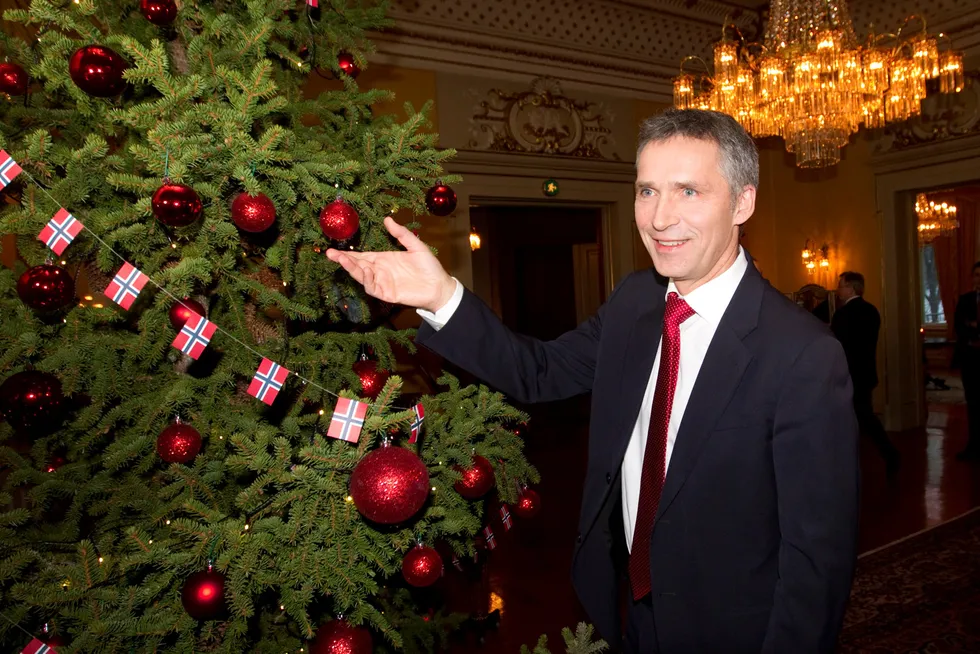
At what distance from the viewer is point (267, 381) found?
53.9 inches

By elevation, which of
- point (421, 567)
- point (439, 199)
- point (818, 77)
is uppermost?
point (818, 77)

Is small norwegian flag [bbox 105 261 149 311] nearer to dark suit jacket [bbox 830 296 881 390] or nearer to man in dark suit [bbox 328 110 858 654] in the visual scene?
man in dark suit [bbox 328 110 858 654]

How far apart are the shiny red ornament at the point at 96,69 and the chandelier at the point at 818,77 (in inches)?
171

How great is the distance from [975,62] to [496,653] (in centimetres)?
648

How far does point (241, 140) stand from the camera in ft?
4.18

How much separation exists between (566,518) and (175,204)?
3.97 m

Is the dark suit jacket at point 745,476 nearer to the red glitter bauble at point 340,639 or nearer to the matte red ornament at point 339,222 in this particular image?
the matte red ornament at point 339,222

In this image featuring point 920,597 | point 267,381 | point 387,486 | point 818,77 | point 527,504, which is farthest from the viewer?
point 818,77

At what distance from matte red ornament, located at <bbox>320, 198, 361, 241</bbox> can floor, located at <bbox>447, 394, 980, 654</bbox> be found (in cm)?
211

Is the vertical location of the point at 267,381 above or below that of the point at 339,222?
below

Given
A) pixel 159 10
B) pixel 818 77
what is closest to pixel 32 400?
pixel 159 10

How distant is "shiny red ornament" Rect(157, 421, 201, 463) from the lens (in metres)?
1.39

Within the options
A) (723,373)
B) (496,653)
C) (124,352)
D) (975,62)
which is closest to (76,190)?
(124,352)

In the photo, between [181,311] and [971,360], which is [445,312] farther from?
[971,360]
